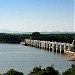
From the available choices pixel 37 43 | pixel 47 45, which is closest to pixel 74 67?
pixel 47 45

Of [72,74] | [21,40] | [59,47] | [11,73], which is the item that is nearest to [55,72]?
[72,74]

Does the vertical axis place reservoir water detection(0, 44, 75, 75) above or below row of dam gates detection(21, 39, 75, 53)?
below

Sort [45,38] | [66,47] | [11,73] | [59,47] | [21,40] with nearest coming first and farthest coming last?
[11,73]
[66,47]
[59,47]
[45,38]
[21,40]

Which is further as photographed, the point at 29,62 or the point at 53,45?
the point at 53,45

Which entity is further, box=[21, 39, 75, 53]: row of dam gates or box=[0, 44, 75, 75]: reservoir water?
box=[21, 39, 75, 53]: row of dam gates

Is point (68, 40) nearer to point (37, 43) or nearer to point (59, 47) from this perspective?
point (37, 43)

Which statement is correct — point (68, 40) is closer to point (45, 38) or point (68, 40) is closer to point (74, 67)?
point (45, 38)

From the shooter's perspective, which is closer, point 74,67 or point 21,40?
point 74,67

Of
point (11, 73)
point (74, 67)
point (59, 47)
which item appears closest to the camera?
point (11, 73)

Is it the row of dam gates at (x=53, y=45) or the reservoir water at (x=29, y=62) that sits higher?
the row of dam gates at (x=53, y=45)

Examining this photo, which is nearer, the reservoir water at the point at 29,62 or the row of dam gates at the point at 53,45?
the reservoir water at the point at 29,62

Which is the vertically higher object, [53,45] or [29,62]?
[53,45]
